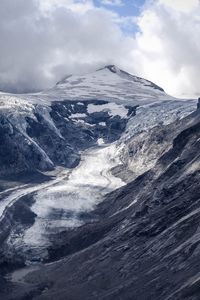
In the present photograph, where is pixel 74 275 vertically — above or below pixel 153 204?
below

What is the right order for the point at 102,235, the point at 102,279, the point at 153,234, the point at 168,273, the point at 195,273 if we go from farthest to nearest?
the point at 102,235 < the point at 153,234 < the point at 102,279 < the point at 168,273 < the point at 195,273

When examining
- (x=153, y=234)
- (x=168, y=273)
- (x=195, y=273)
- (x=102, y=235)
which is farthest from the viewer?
(x=102, y=235)

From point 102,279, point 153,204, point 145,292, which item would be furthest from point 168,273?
point 153,204

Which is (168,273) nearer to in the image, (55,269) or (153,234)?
(153,234)

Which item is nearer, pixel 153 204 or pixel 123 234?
pixel 123 234

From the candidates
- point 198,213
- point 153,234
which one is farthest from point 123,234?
point 198,213

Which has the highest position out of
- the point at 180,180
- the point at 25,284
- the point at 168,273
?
the point at 180,180
